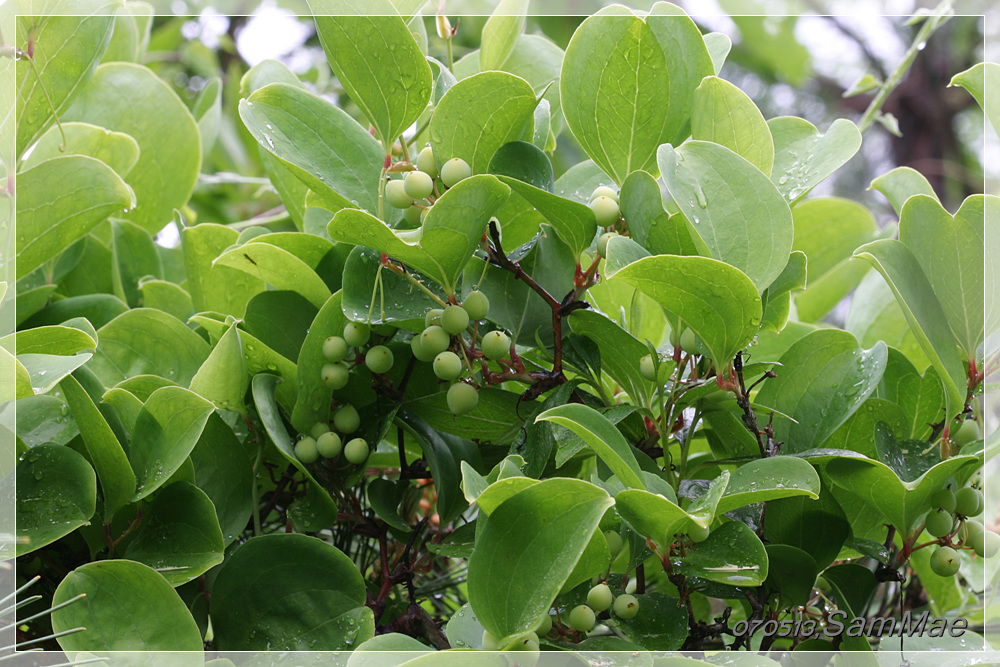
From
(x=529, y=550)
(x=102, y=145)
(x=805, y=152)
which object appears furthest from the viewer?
(x=102, y=145)

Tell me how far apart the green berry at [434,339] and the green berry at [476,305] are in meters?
0.02

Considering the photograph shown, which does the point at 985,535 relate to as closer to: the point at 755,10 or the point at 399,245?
the point at 399,245

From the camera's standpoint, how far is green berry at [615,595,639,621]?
321 millimetres

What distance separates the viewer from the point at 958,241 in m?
0.35

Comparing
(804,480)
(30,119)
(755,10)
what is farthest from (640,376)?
(755,10)

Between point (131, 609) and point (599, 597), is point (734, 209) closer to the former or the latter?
point (599, 597)

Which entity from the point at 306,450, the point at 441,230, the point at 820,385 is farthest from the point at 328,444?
the point at 820,385

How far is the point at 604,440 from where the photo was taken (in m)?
0.29

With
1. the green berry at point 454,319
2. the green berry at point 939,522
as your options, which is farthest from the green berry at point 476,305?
the green berry at point 939,522

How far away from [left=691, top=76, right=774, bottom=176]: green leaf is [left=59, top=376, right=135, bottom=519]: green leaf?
29cm

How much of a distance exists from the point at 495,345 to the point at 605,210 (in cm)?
8

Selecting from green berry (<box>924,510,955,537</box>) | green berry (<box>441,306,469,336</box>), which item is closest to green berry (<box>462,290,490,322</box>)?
green berry (<box>441,306,469,336</box>)

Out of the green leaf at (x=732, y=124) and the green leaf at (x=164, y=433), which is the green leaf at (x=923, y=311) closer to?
the green leaf at (x=732, y=124)

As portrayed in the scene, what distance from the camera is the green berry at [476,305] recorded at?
1.14 ft
